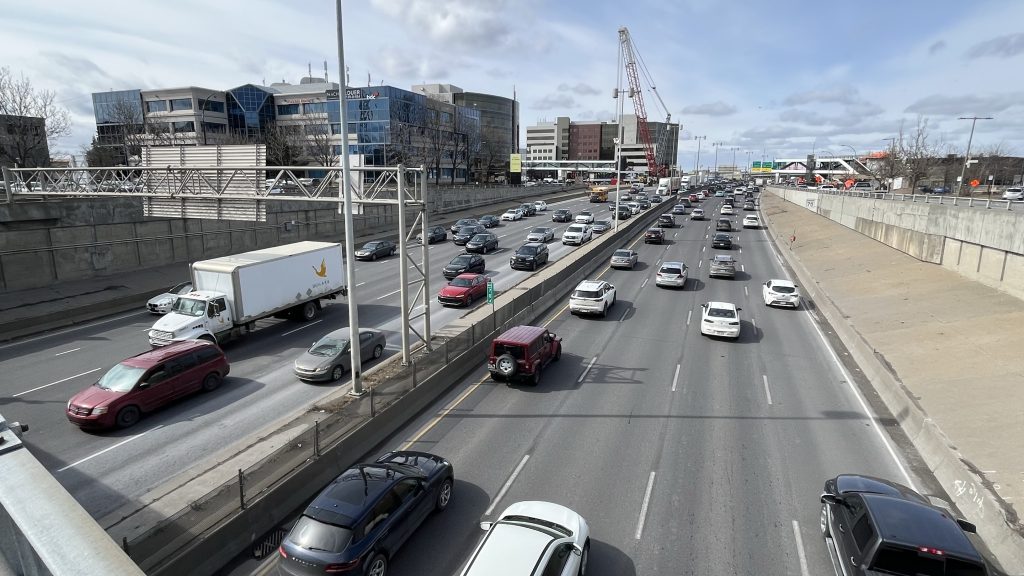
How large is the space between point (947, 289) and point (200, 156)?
34.5m

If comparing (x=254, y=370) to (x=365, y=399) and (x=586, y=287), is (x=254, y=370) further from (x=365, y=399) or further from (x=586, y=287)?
(x=586, y=287)

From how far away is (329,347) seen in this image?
18281 mm

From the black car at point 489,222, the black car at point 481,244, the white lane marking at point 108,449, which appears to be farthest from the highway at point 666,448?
the black car at point 489,222

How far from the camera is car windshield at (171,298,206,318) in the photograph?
2036 cm

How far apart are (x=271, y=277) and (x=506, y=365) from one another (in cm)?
1199

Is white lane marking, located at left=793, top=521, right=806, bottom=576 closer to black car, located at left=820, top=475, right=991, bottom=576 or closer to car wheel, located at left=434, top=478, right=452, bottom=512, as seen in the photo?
black car, located at left=820, top=475, right=991, bottom=576

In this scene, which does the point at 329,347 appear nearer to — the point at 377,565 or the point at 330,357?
the point at 330,357

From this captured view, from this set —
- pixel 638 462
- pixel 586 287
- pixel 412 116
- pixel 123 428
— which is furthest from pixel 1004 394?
pixel 412 116

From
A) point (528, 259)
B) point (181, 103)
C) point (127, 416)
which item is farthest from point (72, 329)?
point (181, 103)

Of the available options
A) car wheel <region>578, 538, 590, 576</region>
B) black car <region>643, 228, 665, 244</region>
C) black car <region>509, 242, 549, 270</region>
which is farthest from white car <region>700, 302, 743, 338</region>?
black car <region>643, 228, 665, 244</region>

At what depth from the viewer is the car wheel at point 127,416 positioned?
1435 centimetres

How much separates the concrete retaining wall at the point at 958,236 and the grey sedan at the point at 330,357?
89.0ft

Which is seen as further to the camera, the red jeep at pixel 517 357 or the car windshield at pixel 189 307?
the car windshield at pixel 189 307

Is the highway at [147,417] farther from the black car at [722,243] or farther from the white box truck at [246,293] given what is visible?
the black car at [722,243]
